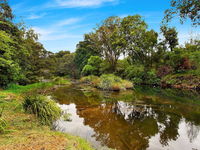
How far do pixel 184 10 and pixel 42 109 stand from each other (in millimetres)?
6002

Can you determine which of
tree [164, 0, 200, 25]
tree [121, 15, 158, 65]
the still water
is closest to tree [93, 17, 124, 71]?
tree [121, 15, 158, 65]

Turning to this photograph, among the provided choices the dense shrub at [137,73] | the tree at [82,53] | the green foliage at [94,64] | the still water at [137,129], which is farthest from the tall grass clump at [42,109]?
the tree at [82,53]

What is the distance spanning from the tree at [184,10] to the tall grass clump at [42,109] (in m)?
5.52

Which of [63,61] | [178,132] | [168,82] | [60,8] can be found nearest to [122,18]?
[60,8]

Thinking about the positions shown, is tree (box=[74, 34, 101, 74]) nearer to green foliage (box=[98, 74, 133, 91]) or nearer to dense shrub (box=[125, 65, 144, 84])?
dense shrub (box=[125, 65, 144, 84])

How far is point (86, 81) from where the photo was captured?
21.5 m

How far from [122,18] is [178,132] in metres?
16.7

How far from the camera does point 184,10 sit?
13.5 ft

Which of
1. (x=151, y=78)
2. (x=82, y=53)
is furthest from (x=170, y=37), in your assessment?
(x=82, y=53)

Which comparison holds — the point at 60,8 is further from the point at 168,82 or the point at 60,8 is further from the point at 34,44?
the point at 168,82

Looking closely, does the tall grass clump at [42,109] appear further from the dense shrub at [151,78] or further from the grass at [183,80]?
the dense shrub at [151,78]

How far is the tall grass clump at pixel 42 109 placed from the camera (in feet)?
13.0

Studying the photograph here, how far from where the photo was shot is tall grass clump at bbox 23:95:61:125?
156 inches

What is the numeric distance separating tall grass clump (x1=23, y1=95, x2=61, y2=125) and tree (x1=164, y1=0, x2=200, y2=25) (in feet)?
18.1
